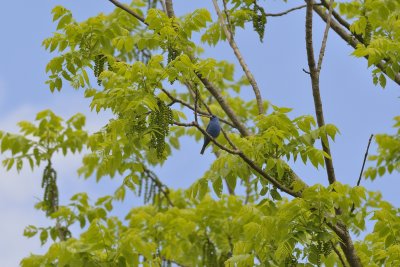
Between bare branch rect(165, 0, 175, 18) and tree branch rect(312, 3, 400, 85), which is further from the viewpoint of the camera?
tree branch rect(312, 3, 400, 85)

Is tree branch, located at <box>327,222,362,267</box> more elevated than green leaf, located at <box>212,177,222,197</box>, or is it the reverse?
green leaf, located at <box>212,177,222,197</box>

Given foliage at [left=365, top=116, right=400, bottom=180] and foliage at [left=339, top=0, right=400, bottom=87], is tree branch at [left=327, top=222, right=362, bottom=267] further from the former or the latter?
foliage at [left=365, top=116, right=400, bottom=180]

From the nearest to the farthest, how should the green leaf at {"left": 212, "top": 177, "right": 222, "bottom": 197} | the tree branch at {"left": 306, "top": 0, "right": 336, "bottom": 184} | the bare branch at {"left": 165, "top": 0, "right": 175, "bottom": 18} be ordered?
the green leaf at {"left": 212, "top": 177, "right": 222, "bottom": 197}, the tree branch at {"left": 306, "top": 0, "right": 336, "bottom": 184}, the bare branch at {"left": 165, "top": 0, "right": 175, "bottom": 18}

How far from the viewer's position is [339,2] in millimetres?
11000

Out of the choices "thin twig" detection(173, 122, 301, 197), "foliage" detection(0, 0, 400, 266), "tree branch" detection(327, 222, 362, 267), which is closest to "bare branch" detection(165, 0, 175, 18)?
"foliage" detection(0, 0, 400, 266)

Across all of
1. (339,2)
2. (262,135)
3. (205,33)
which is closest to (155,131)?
(262,135)

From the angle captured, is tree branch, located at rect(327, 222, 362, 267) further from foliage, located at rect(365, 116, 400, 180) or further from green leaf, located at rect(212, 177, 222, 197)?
foliage, located at rect(365, 116, 400, 180)

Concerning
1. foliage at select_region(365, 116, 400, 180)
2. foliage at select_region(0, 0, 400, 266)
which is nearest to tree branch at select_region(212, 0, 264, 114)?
foliage at select_region(0, 0, 400, 266)

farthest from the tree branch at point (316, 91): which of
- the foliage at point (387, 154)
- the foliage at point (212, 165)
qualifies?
the foliage at point (387, 154)

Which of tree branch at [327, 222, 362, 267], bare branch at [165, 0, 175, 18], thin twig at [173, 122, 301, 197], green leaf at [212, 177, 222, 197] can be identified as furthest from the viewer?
bare branch at [165, 0, 175, 18]

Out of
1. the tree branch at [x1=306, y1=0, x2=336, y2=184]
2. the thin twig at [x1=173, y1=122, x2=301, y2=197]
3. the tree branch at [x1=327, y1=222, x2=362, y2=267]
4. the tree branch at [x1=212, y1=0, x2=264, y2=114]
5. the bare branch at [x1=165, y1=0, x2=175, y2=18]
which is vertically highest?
the bare branch at [x1=165, y1=0, x2=175, y2=18]

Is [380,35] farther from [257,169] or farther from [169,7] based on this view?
[257,169]

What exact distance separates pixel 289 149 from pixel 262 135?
34cm

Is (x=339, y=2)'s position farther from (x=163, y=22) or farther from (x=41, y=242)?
(x=41, y=242)
